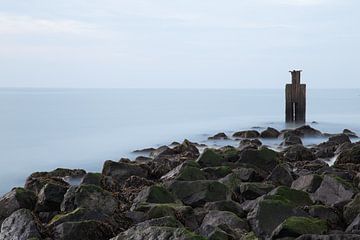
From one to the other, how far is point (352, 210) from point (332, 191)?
125cm

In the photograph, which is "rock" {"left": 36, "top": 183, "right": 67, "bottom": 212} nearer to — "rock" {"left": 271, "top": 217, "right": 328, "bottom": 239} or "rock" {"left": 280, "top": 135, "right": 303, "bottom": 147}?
"rock" {"left": 271, "top": 217, "right": 328, "bottom": 239}

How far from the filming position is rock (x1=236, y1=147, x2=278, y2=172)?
Result: 512 inches

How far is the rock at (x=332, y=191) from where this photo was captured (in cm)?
895

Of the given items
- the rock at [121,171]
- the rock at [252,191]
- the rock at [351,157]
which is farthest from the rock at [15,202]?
the rock at [351,157]

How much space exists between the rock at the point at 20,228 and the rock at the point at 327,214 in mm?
4204

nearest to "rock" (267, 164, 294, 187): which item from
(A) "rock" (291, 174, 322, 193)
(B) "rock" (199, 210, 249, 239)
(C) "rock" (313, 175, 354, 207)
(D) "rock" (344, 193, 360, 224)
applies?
(A) "rock" (291, 174, 322, 193)

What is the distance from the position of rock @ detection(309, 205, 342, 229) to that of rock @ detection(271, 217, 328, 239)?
2.64 feet

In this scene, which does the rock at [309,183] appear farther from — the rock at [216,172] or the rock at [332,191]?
the rock at [216,172]

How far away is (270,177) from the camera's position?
11047 millimetres

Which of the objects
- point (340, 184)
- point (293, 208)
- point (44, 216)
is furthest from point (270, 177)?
point (44, 216)

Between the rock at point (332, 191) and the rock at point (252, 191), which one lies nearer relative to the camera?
the rock at point (332, 191)

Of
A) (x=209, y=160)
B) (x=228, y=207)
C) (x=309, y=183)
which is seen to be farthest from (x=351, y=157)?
(x=228, y=207)

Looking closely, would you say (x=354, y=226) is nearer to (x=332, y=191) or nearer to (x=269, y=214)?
(x=269, y=214)

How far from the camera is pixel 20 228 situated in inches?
291
